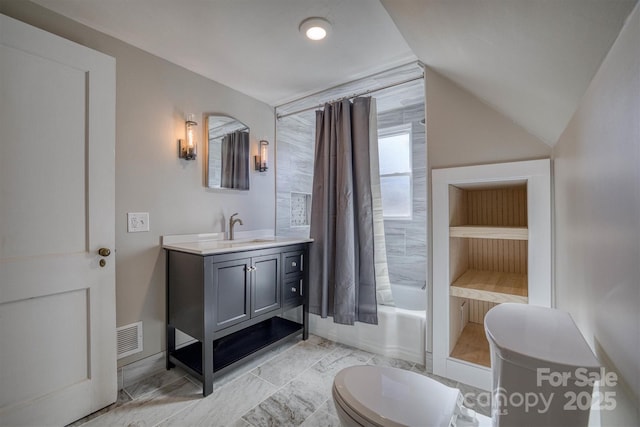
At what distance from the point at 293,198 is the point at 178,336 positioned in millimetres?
1700

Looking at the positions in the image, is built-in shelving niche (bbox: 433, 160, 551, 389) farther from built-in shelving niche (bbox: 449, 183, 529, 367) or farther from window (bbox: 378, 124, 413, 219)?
window (bbox: 378, 124, 413, 219)

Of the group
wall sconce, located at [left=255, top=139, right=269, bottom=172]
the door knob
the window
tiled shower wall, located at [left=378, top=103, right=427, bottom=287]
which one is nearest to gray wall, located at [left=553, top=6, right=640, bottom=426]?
tiled shower wall, located at [left=378, top=103, right=427, bottom=287]

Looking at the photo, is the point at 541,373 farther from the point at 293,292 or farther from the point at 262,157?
the point at 262,157

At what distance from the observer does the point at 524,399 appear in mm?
748

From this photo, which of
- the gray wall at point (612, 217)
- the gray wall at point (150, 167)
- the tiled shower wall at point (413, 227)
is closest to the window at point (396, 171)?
the tiled shower wall at point (413, 227)

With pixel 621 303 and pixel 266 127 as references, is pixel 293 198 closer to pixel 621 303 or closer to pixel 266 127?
pixel 266 127

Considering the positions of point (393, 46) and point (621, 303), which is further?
point (393, 46)

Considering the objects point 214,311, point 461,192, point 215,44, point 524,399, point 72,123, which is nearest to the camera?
point 524,399

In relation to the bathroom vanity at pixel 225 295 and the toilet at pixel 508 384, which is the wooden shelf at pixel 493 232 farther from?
the bathroom vanity at pixel 225 295

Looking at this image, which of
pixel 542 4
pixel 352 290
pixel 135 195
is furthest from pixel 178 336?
pixel 542 4

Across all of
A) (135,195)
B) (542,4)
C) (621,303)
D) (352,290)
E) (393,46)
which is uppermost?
(393,46)

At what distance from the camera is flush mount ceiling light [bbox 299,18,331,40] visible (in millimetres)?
1687

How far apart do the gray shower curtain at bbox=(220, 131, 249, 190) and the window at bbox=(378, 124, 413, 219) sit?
1437mm

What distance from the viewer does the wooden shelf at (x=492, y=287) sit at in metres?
1.62
